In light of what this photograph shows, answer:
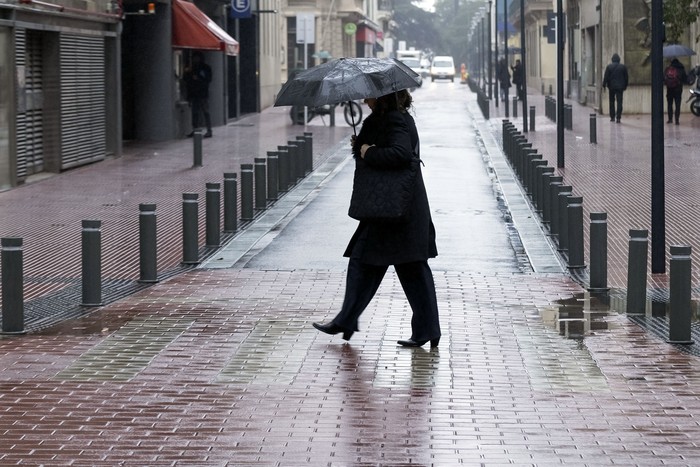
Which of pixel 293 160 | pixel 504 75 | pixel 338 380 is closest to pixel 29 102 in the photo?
pixel 293 160

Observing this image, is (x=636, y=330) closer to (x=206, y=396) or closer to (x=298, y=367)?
(x=298, y=367)

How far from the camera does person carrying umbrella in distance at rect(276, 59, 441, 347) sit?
28.8ft

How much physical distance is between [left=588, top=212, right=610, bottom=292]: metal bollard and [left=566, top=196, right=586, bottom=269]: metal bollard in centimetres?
117

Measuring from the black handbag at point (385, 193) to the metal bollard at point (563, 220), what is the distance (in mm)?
5113

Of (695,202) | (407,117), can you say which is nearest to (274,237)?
(695,202)

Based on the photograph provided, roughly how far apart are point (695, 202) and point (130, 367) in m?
10.9

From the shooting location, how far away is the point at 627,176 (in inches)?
859

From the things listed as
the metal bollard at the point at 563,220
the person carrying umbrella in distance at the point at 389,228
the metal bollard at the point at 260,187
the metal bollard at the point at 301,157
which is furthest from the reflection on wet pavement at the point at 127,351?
the metal bollard at the point at 301,157

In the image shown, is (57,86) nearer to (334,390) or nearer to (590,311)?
(590,311)

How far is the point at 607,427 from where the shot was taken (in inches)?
275

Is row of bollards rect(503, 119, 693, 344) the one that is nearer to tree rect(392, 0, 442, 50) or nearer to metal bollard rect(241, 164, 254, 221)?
metal bollard rect(241, 164, 254, 221)

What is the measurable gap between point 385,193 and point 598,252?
327 cm

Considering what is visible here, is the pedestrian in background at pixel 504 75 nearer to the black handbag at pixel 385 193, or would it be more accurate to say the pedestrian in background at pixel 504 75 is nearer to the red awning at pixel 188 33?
the red awning at pixel 188 33

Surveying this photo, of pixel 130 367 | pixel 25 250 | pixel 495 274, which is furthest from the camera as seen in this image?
pixel 25 250
